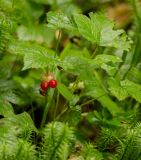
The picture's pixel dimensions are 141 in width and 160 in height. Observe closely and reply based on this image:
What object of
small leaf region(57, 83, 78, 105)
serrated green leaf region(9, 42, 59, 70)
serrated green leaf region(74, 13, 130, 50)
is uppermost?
serrated green leaf region(74, 13, 130, 50)

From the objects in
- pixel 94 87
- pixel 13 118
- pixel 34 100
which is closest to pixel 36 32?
pixel 34 100

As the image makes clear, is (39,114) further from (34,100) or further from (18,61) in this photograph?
(18,61)

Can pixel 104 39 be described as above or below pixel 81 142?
above

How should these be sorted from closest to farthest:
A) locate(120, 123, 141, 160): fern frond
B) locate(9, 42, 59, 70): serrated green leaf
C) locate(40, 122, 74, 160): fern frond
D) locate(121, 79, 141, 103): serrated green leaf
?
locate(40, 122, 74, 160): fern frond, locate(120, 123, 141, 160): fern frond, locate(9, 42, 59, 70): serrated green leaf, locate(121, 79, 141, 103): serrated green leaf

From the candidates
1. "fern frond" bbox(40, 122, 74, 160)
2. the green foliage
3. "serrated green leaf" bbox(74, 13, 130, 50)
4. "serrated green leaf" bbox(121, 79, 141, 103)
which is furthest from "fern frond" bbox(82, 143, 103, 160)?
"serrated green leaf" bbox(74, 13, 130, 50)

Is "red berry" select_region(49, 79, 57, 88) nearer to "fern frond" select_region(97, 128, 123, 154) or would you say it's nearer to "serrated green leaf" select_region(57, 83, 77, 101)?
"serrated green leaf" select_region(57, 83, 77, 101)

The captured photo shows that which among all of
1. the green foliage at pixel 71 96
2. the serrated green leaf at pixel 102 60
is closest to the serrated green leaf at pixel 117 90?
the green foliage at pixel 71 96

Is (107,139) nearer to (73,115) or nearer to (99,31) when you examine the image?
(73,115)

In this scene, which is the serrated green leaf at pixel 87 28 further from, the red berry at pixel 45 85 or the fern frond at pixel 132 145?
the fern frond at pixel 132 145
